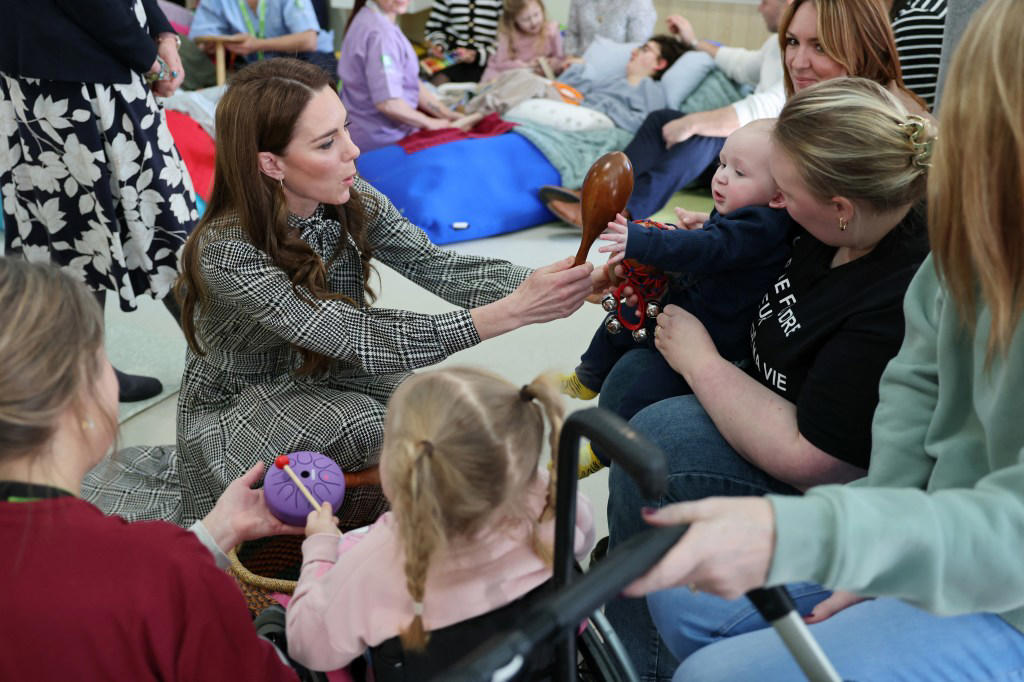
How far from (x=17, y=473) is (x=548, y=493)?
1.72 ft

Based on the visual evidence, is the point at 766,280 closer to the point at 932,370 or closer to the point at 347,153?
the point at 932,370

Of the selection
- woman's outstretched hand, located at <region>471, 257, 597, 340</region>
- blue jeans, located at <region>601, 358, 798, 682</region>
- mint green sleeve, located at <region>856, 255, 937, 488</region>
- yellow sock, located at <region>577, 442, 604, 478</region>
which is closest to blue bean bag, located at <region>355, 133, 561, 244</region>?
yellow sock, located at <region>577, 442, 604, 478</region>

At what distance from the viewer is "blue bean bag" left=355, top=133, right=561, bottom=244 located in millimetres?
3625

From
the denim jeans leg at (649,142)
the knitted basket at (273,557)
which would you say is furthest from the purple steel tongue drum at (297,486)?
the denim jeans leg at (649,142)

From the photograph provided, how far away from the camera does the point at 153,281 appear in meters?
2.31

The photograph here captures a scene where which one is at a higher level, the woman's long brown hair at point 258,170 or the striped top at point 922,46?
the striped top at point 922,46

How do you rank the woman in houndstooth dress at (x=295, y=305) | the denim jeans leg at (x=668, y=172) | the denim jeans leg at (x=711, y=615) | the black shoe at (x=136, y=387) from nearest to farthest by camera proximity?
1. the denim jeans leg at (x=711, y=615)
2. the woman in houndstooth dress at (x=295, y=305)
3. the black shoe at (x=136, y=387)
4. the denim jeans leg at (x=668, y=172)

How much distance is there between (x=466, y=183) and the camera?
3.68 m

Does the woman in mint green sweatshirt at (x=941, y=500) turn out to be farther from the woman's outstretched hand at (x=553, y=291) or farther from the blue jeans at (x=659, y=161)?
the blue jeans at (x=659, y=161)

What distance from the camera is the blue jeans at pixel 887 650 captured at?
89 cm

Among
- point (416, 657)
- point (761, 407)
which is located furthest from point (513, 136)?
point (416, 657)

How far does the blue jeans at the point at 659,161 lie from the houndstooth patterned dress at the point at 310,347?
199 cm

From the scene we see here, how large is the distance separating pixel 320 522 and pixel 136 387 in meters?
1.39

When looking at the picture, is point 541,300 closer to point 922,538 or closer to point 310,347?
point 310,347
